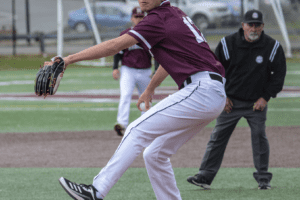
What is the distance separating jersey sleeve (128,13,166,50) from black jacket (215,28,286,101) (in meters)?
1.99

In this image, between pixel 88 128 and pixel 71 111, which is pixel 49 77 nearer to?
pixel 88 128

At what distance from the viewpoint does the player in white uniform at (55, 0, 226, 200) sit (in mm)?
3766

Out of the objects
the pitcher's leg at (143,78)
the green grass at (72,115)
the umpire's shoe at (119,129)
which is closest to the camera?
the umpire's shoe at (119,129)

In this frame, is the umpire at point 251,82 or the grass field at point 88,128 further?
the umpire at point 251,82

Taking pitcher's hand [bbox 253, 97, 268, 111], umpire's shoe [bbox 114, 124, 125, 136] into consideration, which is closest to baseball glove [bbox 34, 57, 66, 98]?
pitcher's hand [bbox 253, 97, 268, 111]

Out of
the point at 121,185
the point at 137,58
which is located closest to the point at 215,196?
the point at 121,185

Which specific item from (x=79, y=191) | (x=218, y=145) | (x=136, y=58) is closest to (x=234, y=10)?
(x=136, y=58)

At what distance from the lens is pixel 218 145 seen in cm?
566

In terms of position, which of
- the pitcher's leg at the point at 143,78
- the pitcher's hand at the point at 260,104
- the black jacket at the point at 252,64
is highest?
the black jacket at the point at 252,64

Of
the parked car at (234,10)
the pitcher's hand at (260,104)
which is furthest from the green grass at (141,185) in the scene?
the parked car at (234,10)

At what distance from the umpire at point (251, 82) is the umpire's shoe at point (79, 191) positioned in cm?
216

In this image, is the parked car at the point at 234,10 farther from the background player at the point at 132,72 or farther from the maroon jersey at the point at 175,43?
the maroon jersey at the point at 175,43

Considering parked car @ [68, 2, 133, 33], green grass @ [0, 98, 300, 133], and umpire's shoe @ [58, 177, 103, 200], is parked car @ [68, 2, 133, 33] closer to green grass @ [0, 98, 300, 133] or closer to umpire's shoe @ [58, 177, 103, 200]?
green grass @ [0, 98, 300, 133]

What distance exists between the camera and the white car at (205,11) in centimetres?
2645
